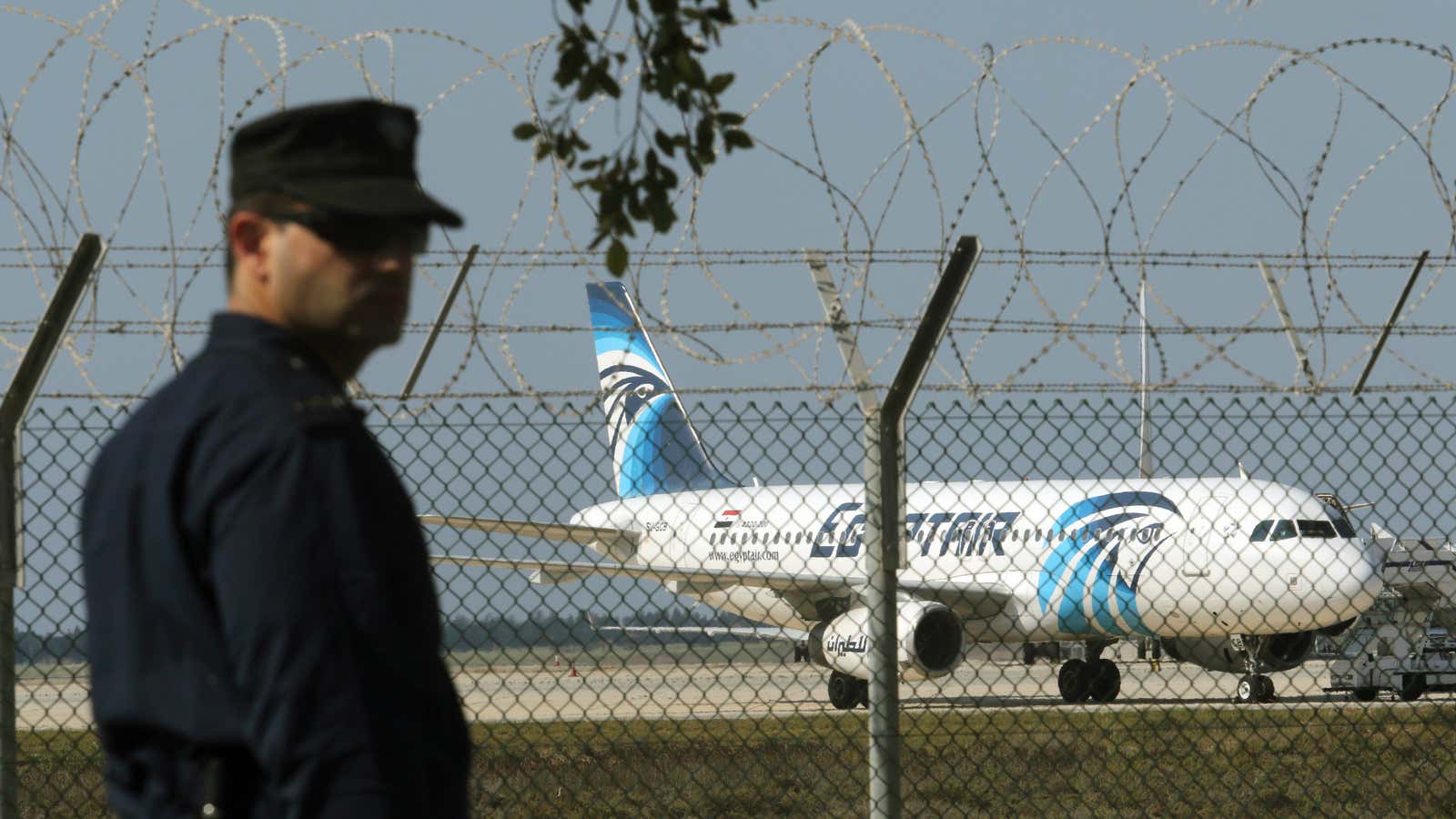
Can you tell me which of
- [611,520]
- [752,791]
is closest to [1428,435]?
[752,791]

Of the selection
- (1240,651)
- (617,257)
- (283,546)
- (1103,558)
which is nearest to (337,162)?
(283,546)

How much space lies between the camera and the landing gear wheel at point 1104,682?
1967 cm

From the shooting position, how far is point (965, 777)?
339 inches

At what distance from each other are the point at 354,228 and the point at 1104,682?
61.9ft

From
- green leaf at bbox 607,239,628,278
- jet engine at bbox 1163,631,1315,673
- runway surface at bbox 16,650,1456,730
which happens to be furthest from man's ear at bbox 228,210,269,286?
jet engine at bbox 1163,631,1315,673

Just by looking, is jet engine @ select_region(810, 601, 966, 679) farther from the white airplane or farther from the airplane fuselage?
the airplane fuselage

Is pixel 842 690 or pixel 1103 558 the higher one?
pixel 1103 558

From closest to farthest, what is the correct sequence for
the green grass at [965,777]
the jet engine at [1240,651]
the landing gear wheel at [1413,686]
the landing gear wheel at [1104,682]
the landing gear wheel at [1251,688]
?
the green grass at [965,777], the landing gear wheel at [1251,688], the landing gear wheel at [1104,682], the jet engine at [1240,651], the landing gear wheel at [1413,686]

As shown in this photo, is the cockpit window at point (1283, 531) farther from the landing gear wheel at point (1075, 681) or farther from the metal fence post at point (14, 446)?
the metal fence post at point (14, 446)

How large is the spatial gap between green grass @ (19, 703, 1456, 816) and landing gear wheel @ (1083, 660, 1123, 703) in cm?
902

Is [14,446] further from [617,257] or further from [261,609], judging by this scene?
[261,609]

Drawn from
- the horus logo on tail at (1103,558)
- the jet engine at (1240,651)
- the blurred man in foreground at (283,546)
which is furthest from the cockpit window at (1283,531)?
the blurred man in foreground at (283,546)

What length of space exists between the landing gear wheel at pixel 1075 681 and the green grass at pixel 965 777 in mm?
9600

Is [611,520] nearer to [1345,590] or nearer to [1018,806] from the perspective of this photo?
[1345,590]
